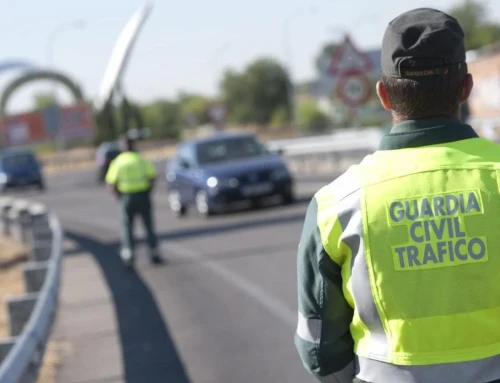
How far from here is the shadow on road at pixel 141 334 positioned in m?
8.38

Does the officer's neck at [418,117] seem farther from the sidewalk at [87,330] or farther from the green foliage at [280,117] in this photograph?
the green foliage at [280,117]

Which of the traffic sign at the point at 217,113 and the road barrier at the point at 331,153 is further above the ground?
the traffic sign at the point at 217,113

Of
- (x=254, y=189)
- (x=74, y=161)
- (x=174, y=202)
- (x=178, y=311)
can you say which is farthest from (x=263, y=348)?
(x=74, y=161)

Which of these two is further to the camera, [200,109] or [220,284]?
[200,109]

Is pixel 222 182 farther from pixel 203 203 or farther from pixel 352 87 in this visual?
pixel 352 87

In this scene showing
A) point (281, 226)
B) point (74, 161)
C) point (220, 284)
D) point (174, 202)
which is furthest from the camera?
point (74, 161)

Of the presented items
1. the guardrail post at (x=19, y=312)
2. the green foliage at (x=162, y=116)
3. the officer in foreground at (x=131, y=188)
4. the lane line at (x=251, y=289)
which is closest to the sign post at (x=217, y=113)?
the lane line at (x=251, y=289)

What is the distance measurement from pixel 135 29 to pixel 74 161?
6928cm

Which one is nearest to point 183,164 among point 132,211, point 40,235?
point 40,235

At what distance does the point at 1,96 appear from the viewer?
89938mm

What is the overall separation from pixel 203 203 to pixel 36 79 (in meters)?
69.6

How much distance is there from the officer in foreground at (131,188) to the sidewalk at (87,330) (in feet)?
2.40

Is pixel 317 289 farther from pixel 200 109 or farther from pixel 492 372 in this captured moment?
pixel 200 109

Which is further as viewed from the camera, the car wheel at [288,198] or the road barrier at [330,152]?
the road barrier at [330,152]
